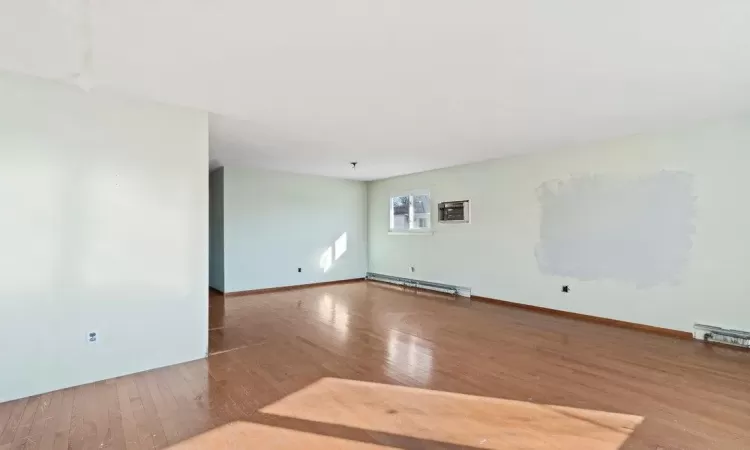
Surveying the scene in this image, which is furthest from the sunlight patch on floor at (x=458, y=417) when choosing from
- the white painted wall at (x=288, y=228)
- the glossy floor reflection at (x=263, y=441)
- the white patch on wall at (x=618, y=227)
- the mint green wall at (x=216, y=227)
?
the mint green wall at (x=216, y=227)

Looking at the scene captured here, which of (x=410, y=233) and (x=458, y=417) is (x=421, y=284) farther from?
(x=458, y=417)

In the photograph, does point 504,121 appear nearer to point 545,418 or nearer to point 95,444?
point 545,418

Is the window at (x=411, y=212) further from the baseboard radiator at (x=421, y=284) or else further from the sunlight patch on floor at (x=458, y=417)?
the sunlight patch on floor at (x=458, y=417)

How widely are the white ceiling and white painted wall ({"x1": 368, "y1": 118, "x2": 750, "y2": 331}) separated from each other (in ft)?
1.49

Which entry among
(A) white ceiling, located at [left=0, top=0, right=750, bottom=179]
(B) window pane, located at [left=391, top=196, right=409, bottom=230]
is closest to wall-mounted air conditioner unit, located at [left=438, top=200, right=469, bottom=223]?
(B) window pane, located at [left=391, top=196, right=409, bottom=230]

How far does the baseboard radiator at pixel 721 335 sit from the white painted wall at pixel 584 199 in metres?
0.07

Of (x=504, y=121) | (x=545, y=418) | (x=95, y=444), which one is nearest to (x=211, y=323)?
(x=95, y=444)

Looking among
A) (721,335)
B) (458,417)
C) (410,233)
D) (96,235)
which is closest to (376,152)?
(410,233)

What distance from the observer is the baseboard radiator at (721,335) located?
3646 millimetres

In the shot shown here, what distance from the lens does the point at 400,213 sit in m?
7.80

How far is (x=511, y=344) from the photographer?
12.5 ft

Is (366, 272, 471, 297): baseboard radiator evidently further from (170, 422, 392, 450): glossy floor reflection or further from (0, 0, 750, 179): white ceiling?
(170, 422, 392, 450): glossy floor reflection

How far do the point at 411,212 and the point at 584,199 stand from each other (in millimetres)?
3359

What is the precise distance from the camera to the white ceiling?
1.90 metres
